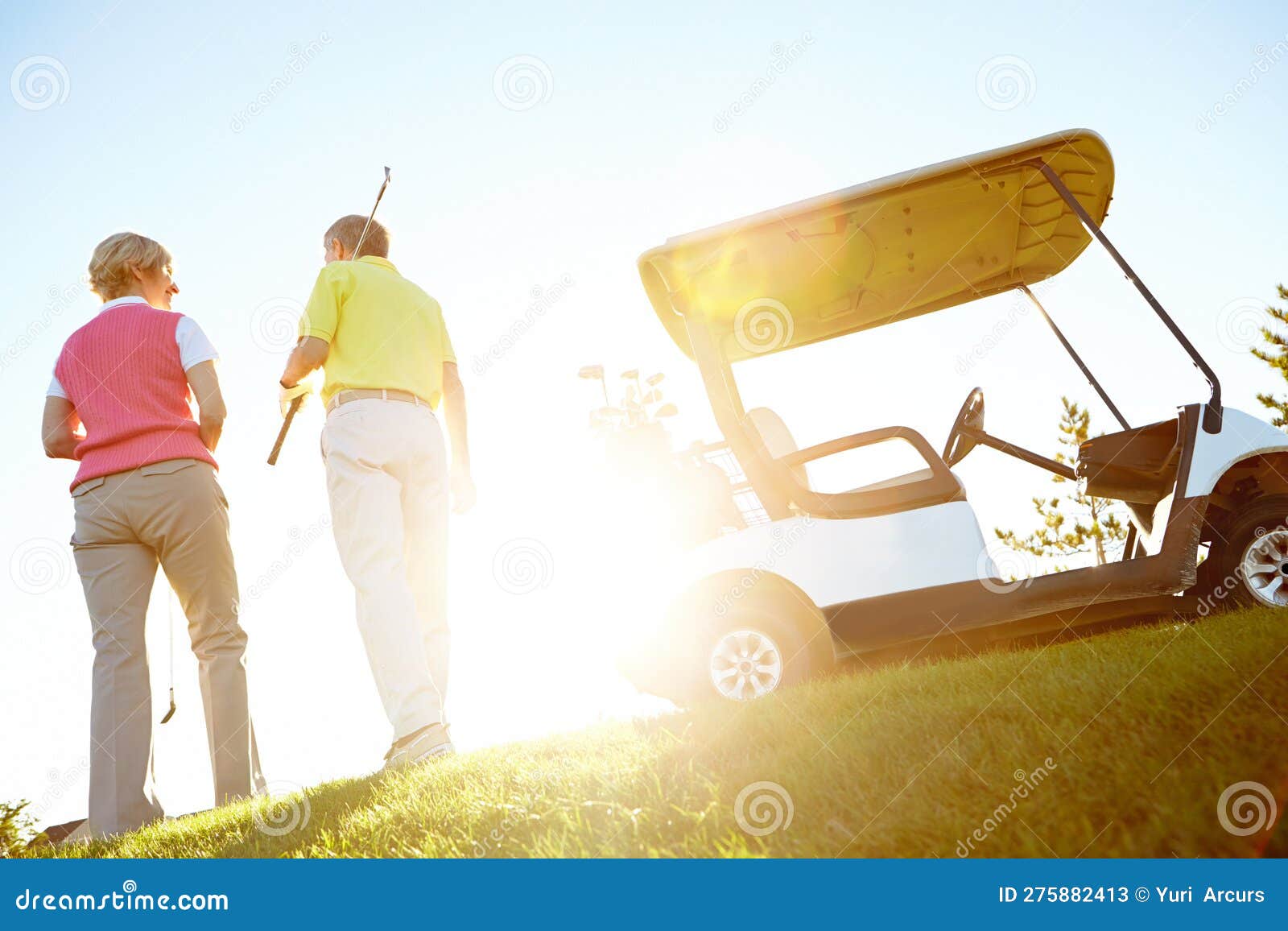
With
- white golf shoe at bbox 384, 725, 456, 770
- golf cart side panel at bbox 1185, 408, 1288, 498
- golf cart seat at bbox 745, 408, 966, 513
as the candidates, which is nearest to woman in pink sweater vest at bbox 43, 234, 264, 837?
white golf shoe at bbox 384, 725, 456, 770

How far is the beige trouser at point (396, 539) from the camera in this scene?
363 cm

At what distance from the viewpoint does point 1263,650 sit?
2.71 meters

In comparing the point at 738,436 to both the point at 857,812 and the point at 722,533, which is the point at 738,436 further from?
the point at 857,812

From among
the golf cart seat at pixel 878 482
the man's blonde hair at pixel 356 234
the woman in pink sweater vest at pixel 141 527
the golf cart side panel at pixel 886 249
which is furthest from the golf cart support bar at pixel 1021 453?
the woman in pink sweater vest at pixel 141 527

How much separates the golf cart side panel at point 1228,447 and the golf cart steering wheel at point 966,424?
1203mm

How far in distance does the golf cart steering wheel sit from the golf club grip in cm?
371

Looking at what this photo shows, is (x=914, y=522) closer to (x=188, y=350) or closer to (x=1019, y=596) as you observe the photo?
(x=1019, y=596)

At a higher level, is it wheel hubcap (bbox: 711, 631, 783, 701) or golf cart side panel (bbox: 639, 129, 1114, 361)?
golf cart side panel (bbox: 639, 129, 1114, 361)

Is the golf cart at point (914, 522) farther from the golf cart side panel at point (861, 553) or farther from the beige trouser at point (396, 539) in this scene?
the beige trouser at point (396, 539)

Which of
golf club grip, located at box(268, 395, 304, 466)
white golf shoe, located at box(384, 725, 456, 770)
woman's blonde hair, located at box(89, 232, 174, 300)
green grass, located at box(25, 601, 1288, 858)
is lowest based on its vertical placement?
white golf shoe, located at box(384, 725, 456, 770)

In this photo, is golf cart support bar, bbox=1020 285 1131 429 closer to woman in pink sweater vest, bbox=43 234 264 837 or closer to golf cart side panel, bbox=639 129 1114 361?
golf cart side panel, bbox=639 129 1114 361

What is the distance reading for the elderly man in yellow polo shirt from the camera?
3633mm

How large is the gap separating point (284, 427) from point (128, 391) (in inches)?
30.0

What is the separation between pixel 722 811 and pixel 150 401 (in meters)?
3.22
